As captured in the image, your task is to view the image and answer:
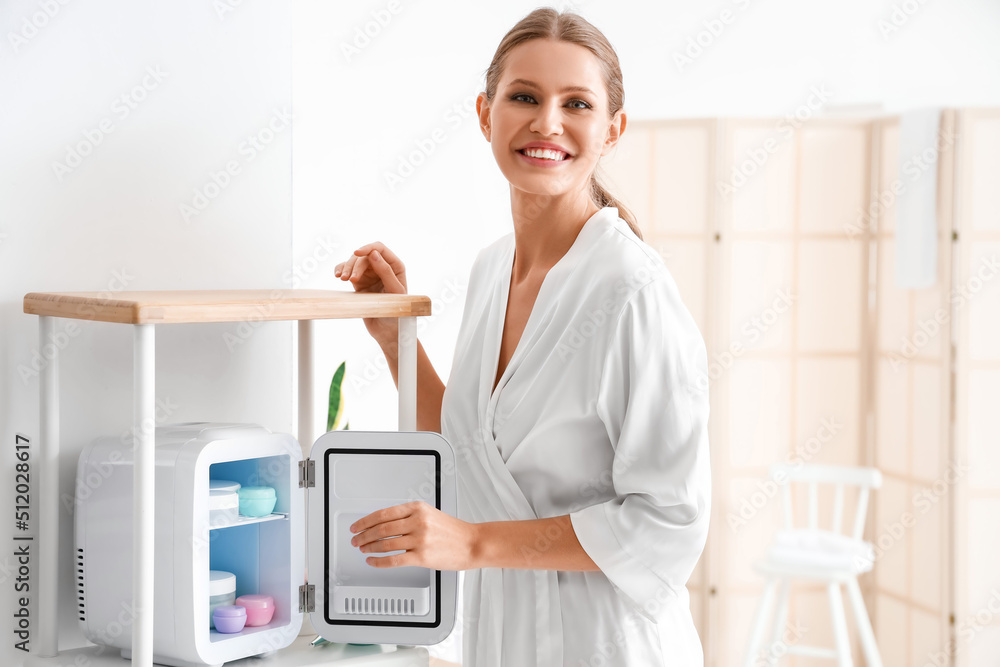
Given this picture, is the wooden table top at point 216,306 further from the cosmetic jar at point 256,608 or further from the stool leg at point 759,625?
the stool leg at point 759,625

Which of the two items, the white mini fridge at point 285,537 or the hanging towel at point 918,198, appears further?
the hanging towel at point 918,198

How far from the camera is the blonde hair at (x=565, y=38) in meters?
1.15

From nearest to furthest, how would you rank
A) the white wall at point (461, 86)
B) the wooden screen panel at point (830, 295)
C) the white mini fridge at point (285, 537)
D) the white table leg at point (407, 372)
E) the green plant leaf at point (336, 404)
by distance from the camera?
1. the white mini fridge at point (285, 537)
2. the white table leg at point (407, 372)
3. the green plant leaf at point (336, 404)
4. the white wall at point (461, 86)
5. the wooden screen panel at point (830, 295)

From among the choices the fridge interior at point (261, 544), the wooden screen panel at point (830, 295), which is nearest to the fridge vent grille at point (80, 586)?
the fridge interior at point (261, 544)

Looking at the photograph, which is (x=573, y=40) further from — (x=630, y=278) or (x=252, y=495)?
(x=252, y=495)

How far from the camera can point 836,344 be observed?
326cm

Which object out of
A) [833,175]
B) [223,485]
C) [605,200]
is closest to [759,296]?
[833,175]

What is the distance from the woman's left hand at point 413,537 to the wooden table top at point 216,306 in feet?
0.81

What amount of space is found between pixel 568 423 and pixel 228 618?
491mm

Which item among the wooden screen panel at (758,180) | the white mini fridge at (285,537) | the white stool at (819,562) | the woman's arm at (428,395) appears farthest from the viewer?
the wooden screen panel at (758,180)

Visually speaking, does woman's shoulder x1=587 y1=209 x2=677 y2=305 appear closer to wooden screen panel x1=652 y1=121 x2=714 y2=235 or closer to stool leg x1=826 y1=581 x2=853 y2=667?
wooden screen panel x1=652 y1=121 x2=714 y2=235

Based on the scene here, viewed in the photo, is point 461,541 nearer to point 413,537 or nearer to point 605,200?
point 413,537

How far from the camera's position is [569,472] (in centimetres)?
112

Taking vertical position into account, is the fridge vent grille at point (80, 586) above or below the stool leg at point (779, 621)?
above
